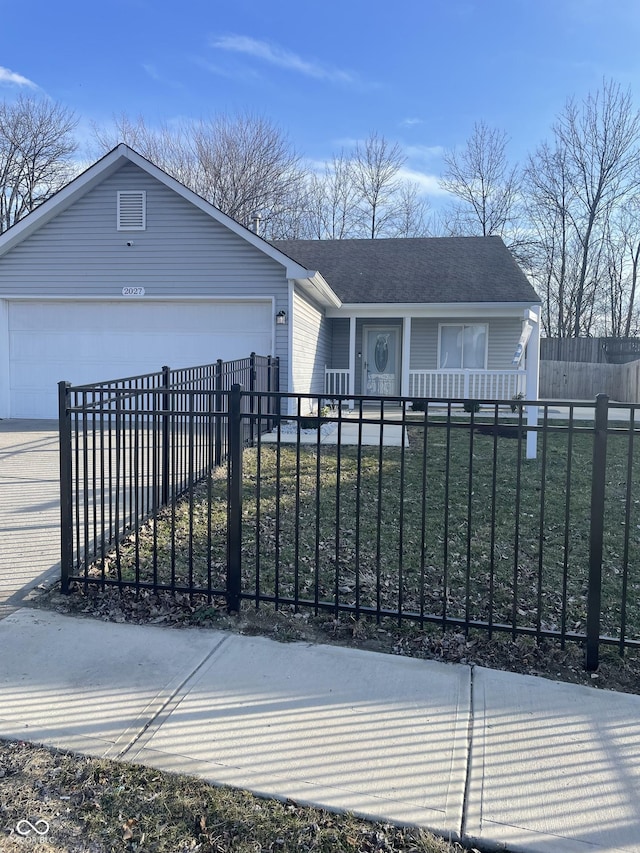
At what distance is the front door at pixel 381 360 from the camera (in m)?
17.0

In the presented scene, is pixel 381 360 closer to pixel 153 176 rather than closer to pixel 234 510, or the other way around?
pixel 153 176

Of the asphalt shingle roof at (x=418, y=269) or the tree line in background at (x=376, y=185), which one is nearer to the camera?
the asphalt shingle roof at (x=418, y=269)

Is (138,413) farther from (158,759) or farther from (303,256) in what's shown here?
(303,256)

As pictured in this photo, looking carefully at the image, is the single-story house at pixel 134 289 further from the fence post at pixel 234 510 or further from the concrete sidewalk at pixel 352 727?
the concrete sidewalk at pixel 352 727

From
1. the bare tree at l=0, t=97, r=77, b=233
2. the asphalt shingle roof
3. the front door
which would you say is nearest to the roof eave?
the asphalt shingle roof

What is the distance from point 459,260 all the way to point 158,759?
16.2 m

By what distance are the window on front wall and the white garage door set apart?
634 cm

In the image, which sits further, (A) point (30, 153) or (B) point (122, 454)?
(A) point (30, 153)

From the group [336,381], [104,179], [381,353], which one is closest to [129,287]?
[104,179]

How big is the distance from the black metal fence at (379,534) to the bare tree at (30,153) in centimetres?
2671

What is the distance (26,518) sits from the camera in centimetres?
548

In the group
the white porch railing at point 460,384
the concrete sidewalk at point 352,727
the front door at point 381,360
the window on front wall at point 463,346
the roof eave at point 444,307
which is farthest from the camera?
the front door at point 381,360

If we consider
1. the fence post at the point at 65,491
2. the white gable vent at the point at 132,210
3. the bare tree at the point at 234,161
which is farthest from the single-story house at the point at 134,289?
the bare tree at the point at 234,161

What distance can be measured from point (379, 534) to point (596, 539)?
3.77ft
